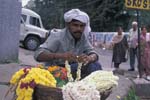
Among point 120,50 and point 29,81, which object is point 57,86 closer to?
point 29,81

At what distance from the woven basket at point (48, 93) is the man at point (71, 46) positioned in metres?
0.53

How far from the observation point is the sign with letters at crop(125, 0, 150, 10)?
10828 millimetres

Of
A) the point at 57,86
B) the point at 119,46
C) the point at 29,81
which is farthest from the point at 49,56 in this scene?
the point at 119,46

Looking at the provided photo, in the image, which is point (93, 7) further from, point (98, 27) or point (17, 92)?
point (17, 92)

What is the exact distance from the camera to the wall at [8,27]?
12.5 m

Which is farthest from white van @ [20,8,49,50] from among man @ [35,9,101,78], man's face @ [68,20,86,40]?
man's face @ [68,20,86,40]

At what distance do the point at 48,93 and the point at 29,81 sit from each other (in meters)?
0.18

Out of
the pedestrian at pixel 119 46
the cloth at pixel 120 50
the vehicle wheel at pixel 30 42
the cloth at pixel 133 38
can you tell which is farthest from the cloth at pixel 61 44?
the vehicle wheel at pixel 30 42

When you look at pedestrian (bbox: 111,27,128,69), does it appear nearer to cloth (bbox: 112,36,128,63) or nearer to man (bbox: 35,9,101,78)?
cloth (bbox: 112,36,128,63)

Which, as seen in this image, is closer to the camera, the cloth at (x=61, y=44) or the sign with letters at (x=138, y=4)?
the cloth at (x=61, y=44)

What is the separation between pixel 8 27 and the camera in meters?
12.7

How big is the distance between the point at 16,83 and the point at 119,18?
174 ft

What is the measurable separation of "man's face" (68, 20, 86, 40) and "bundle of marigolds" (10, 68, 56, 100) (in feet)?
2.49

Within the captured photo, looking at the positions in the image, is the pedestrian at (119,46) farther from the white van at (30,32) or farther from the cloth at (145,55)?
the white van at (30,32)
